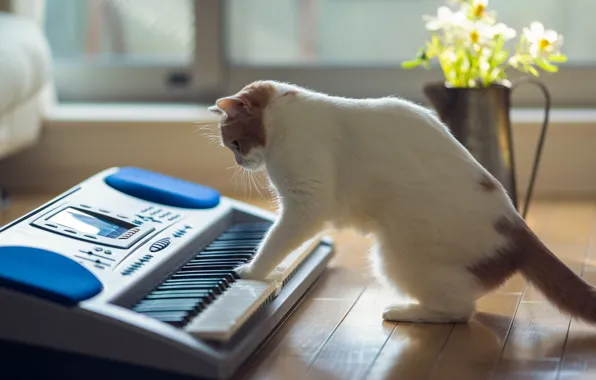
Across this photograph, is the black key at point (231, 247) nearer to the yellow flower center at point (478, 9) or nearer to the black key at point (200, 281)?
the black key at point (200, 281)

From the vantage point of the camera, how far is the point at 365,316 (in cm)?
163

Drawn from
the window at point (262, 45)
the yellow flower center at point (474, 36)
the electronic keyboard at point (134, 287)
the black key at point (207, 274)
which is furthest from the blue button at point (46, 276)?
the window at point (262, 45)

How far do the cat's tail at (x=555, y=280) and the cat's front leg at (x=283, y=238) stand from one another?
13.3 inches

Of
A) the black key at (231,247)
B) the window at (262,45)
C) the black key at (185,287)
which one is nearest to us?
the black key at (185,287)

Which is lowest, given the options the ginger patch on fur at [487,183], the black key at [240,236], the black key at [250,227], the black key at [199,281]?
the black key at [250,227]

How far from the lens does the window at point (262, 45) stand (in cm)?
287

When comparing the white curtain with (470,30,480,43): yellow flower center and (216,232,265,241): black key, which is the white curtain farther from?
(470,30,480,43): yellow flower center

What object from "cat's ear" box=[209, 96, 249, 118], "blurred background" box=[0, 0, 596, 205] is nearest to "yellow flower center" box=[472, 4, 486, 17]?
"blurred background" box=[0, 0, 596, 205]

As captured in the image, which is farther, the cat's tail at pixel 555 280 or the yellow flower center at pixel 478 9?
the yellow flower center at pixel 478 9

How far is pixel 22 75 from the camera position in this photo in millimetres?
2375

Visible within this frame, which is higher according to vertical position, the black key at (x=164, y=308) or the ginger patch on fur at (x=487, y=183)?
the ginger patch on fur at (x=487, y=183)

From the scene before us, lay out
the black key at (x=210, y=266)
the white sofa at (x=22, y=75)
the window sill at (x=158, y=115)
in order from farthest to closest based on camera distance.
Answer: the window sill at (x=158, y=115), the white sofa at (x=22, y=75), the black key at (x=210, y=266)

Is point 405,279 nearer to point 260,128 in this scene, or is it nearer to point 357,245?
point 260,128

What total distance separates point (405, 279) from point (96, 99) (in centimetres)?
181
